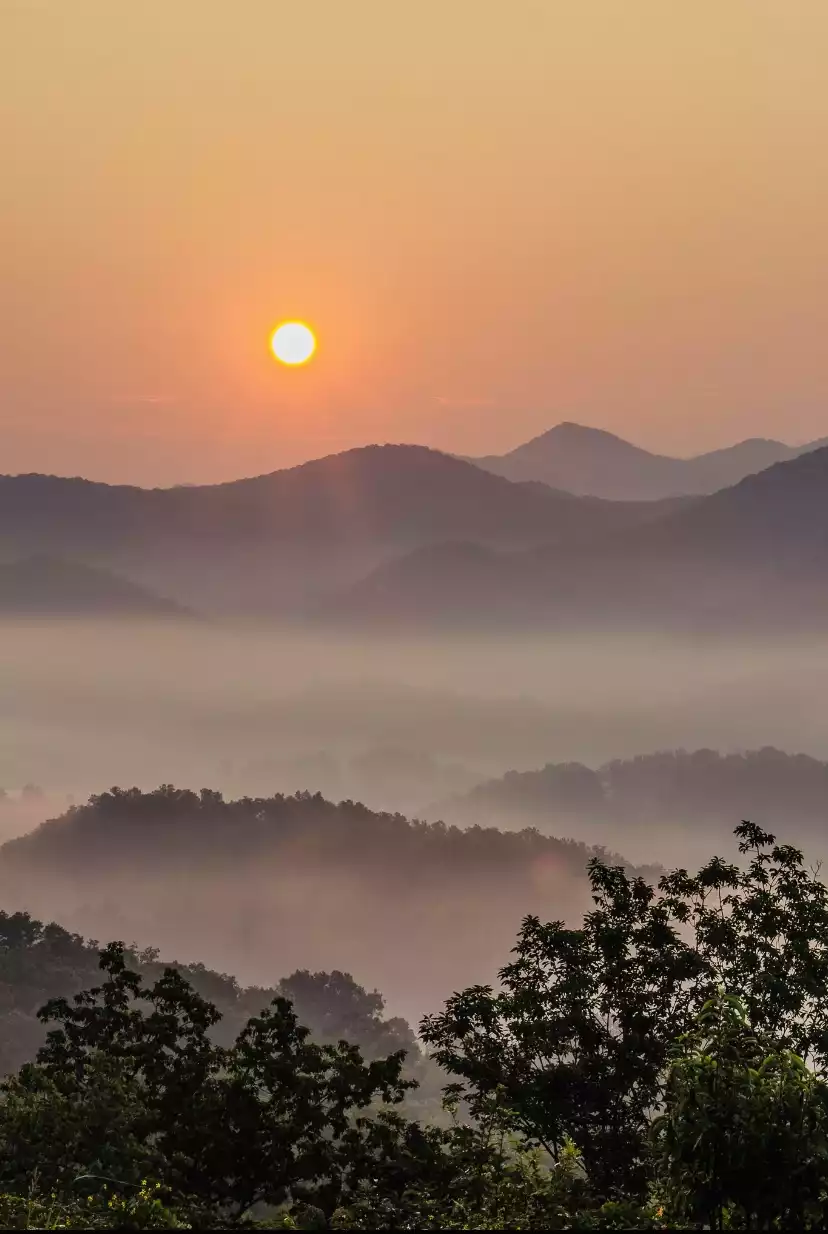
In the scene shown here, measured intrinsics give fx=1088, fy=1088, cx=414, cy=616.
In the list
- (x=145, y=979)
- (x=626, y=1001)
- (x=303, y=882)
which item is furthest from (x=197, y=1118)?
(x=303, y=882)

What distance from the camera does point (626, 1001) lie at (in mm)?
18703

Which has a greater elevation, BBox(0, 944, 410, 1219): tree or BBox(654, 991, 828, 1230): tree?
BBox(0, 944, 410, 1219): tree

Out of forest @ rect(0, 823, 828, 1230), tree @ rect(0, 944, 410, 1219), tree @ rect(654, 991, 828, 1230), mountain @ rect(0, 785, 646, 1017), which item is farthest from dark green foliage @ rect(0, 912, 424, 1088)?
mountain @ rect(0, 785, 646, 1017)

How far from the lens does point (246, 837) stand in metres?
184

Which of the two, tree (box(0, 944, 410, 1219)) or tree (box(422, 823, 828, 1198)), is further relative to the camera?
tree (box(422, 823, 828, 1198))

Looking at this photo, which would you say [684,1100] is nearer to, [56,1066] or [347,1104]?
[347,1104]

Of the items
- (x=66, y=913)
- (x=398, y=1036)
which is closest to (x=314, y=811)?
(x=66, y=913)

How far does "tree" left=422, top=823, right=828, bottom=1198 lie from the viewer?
17781 millimetres

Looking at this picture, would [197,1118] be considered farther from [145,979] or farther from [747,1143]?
[145,979]

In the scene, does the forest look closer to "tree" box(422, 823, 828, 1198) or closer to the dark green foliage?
"tree" box(422, 823, 828, 1198)

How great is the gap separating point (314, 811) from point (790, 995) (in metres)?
172

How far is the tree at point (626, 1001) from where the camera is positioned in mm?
17781

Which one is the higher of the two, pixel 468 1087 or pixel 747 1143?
pixel 468 1087

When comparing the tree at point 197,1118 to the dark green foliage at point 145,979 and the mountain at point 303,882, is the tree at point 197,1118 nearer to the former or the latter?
the dark green foliage at point 145,979
